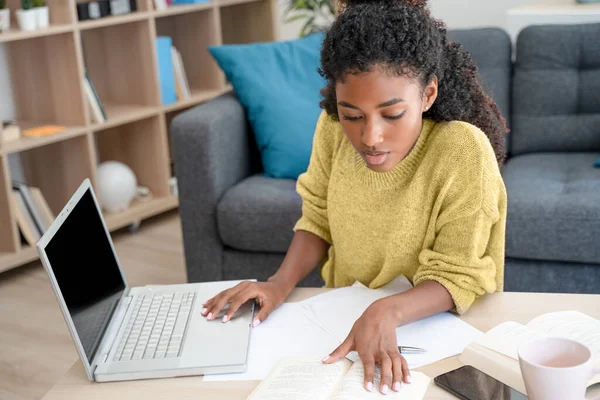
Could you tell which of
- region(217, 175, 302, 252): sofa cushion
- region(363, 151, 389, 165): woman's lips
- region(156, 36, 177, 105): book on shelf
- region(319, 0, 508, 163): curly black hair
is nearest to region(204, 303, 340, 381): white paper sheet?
region(363, 151, 389, 165): woman's lips

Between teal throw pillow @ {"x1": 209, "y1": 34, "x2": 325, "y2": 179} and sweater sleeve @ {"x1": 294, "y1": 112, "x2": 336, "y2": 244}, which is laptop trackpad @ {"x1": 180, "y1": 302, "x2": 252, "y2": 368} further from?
teal throw pillow @ {"x1": 209, "y1": 34, "x2": 325, "y2": 179}

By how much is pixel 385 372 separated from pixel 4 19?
7.61 feet

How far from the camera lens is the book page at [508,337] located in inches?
37.6

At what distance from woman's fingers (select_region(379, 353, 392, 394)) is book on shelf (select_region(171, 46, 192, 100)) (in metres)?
2.62

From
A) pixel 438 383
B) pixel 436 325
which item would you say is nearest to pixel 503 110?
pixel 436 325

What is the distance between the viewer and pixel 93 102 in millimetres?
3016

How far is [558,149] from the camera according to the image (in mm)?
2566

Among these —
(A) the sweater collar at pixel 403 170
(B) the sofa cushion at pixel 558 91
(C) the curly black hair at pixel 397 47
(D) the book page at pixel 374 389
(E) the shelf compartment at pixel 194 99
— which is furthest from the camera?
(E) the shelf compartment at pixel 194 99

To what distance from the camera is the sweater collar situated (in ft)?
4.04

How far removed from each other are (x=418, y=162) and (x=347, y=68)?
22cm

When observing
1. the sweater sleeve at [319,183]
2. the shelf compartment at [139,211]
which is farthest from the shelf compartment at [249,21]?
the sweater sleeve at [319,183]

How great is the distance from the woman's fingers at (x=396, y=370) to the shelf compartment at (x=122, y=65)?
2421mm

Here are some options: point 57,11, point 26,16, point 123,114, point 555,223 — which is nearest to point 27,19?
point 26,16

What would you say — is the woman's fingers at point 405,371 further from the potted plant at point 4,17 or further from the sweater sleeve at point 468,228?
the potted plant at point 4,17
